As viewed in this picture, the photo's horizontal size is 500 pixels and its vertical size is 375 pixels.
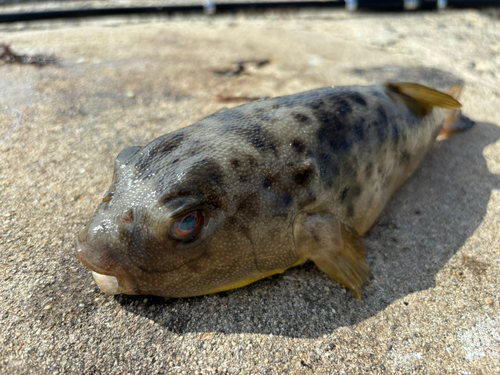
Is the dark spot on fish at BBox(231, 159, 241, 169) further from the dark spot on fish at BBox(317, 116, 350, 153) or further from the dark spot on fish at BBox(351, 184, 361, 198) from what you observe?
the dark spot on fish at BBox(351, 184, 361, 198)

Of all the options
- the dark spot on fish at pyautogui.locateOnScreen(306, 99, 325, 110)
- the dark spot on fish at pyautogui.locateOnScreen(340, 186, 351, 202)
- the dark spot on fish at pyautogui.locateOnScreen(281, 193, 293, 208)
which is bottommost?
the dark spot on fish at pyautogui.locateOnScreen(340, 186, 351, 202)

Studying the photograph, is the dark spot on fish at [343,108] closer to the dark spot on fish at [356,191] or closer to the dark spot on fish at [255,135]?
→ the dark spot on fish at [356,191]

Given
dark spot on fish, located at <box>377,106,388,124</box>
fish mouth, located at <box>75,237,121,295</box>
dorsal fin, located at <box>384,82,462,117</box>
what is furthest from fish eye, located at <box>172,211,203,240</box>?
dorsal fin, located at <box>384,82,462,117</box>

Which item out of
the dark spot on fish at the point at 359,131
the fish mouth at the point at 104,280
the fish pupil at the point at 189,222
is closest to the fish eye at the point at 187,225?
the fish pupil at the point at 189,222

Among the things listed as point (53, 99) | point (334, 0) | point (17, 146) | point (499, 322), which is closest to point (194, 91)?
point (53, 99)

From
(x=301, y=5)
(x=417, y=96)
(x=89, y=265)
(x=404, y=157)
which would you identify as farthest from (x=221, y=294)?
(x=301, y=5)

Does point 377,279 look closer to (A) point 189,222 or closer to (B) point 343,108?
(B) point 343,108

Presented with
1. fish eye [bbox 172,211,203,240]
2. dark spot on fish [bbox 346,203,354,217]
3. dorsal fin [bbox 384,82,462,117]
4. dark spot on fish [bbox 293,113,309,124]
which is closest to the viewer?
fish eye [bbox 172,211,203,240]
